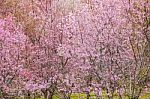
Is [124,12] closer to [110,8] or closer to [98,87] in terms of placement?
[110,8]

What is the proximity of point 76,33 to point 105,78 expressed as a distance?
3063 mm

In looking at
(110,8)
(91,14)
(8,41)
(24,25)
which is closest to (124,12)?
(110,8)

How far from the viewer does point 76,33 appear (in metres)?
16.8

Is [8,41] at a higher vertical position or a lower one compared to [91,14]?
lower

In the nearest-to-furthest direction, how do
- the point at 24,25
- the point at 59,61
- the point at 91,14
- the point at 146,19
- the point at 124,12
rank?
the point at 146,19, the point at 124,12, the point at 91,14, the point at 59,61, the point at 24,25

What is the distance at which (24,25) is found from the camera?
75.5 ft

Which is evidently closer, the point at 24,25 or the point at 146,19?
the point at 146,19

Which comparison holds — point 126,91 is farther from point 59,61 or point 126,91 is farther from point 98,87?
point 59,61

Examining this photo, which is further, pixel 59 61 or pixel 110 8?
pixel 59 61

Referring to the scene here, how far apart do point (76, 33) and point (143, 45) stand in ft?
12.4

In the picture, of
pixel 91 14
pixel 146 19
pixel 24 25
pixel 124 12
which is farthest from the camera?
pixel 24 25

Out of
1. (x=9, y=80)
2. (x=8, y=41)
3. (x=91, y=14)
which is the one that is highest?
(x=91, y=14)

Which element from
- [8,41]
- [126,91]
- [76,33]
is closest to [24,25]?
[8,41]

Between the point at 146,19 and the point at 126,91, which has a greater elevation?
the point at 146,19
